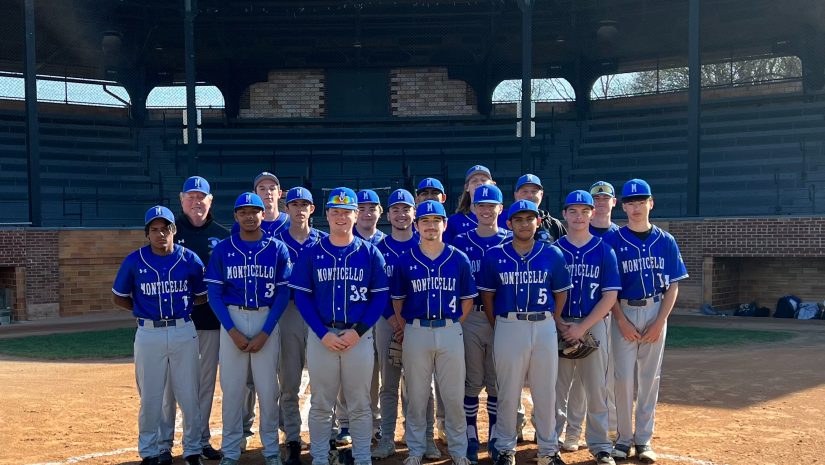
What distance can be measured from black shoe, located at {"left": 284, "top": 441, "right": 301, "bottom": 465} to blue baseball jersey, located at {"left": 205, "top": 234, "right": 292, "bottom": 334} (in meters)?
0.91

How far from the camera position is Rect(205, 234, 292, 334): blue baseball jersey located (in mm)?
5598

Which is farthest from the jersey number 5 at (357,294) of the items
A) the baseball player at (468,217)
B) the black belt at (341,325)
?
the baseball player at (468,217)

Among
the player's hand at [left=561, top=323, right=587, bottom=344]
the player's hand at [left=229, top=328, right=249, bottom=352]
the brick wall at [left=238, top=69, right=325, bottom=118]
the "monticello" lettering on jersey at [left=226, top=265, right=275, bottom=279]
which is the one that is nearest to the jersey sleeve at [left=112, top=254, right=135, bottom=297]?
the "monticello" lettering on jersey at [left=226, top=265, right=275, bottom=279]

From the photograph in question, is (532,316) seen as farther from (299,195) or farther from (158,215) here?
(158,215)

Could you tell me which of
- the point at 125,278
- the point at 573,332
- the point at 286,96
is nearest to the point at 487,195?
the point at 573,332

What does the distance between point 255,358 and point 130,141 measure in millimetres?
18715

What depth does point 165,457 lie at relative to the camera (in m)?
5.73

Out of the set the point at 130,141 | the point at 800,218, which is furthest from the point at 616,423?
the point at 130,141

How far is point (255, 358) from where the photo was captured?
559cm

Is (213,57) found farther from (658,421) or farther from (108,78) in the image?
(658,421)

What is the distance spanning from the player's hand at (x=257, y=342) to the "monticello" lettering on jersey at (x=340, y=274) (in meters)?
0.59

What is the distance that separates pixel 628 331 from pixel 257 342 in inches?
110

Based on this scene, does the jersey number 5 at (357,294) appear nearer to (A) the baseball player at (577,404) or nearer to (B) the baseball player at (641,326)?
(A) the baseball player at (577,404)

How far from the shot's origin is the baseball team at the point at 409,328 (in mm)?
5457
